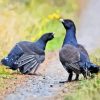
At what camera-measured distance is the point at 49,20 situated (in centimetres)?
2606

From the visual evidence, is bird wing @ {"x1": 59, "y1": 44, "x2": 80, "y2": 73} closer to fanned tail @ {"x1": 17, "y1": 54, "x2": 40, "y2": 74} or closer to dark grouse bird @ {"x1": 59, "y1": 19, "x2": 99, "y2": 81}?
dark grouse bird @ {"x1": 59, "y1": 19, "x2": 99, "y2": 81}

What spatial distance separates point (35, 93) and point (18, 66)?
2.99m

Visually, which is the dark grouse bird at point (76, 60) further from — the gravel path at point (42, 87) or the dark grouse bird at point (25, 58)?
the dark grouse bird at point (25, 58)

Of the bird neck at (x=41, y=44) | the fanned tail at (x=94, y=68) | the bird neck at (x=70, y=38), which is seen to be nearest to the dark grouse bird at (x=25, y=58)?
the bird neck at (x=41, y=44)

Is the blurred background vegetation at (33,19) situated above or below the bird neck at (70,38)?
above

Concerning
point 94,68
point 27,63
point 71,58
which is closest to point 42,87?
point 71,58

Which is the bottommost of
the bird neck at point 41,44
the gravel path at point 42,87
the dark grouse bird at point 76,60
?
the gravel path at point 42,87

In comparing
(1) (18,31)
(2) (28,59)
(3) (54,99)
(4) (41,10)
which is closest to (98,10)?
(4) (41,10)

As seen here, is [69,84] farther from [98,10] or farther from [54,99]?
[98,10]

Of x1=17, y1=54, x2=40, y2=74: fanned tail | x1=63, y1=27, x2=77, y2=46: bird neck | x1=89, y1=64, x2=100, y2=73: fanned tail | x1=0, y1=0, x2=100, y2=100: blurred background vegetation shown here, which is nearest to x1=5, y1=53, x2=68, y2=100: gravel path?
x1=17, y1=54, x2=40, y2=74: fanned tail

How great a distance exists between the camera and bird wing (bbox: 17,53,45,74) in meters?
15.4

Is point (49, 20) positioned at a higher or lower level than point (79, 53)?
higher

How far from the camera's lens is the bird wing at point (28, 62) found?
15.4 meters

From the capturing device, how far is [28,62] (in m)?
15.6
